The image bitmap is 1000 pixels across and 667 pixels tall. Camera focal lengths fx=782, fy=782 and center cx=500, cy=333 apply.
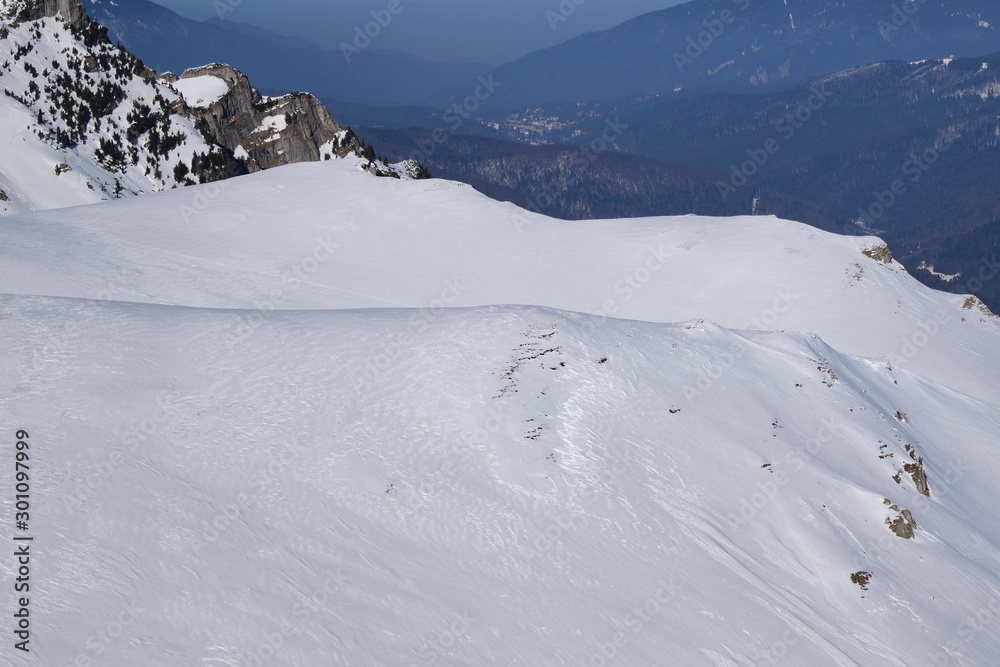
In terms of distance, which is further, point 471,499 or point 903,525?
point 903,525

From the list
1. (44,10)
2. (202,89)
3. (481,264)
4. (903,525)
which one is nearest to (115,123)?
(202,89)

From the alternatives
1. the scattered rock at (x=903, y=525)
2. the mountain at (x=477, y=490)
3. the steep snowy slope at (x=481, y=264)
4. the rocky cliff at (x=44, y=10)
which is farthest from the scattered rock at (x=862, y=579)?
the rocky cliff at (x=44, y=10)

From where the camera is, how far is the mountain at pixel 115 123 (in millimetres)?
97625

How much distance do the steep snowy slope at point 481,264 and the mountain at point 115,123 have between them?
75.9 feet

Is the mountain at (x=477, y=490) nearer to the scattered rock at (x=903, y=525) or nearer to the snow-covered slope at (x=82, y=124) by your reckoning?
the scattered rock at (x=903, y=525)

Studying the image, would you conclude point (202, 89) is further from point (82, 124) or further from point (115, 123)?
point (82, 124)

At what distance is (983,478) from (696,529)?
64.7 ft

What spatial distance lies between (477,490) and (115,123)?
4250 inches

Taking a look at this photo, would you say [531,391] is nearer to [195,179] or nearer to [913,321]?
[913,321]

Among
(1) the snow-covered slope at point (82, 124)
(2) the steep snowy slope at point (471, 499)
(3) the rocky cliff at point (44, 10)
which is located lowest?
(1) the snow-covered slope at point (82, 124)

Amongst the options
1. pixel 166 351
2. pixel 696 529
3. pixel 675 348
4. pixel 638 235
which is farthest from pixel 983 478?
pixel 166 351

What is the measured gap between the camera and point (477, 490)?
27.8 metres

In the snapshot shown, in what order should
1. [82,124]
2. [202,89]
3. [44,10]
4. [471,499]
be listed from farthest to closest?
[202,89] → [44,10] → [82,124] → [471,499]

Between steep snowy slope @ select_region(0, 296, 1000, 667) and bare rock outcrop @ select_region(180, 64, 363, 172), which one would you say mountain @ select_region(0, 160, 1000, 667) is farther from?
bare rock outcrop @ select_region(180, 64, 363, 172)
